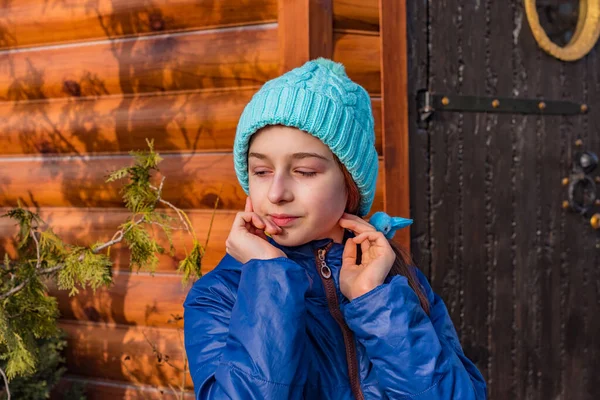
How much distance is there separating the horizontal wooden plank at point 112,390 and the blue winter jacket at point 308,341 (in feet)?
5.37

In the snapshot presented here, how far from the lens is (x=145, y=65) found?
125 inches

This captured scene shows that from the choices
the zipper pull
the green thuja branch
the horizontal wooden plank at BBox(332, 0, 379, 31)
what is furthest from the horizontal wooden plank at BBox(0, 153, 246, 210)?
the zipper pull

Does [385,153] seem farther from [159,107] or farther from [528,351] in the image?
[528,351]

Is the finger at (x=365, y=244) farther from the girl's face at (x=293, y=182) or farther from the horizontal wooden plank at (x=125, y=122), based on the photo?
the horizontal wooden plank at (x=125, y=122)

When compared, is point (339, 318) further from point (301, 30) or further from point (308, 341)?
point (301, 30)

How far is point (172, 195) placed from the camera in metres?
3.15

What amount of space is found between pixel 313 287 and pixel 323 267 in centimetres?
6

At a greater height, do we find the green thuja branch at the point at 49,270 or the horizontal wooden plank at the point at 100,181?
the horizontal wooden plank at the point at 100,181

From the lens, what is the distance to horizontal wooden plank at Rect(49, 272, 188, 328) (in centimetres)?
317

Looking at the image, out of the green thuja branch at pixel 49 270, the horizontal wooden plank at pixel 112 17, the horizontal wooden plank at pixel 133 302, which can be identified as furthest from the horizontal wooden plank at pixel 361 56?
the horizontal wooden plank at pixel 133 302

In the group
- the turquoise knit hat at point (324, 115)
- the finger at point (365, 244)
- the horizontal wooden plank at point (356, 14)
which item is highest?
the horizontal wooden plank at point (356, 14)

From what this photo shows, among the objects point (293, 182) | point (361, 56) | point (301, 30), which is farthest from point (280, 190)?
point (361, 56)

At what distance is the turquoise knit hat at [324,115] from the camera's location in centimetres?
169

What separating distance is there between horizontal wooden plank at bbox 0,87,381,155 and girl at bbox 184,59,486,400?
1.21 m
